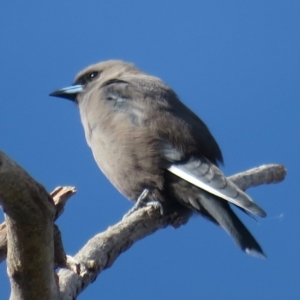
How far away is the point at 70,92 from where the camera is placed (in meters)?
4.41

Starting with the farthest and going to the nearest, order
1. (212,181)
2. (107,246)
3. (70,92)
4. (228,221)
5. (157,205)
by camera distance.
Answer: (70,92), (157,205), (212,181), (228,221), (107,246)

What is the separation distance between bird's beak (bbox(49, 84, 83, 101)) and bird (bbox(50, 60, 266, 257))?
384 mm

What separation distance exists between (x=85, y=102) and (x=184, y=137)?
787mm

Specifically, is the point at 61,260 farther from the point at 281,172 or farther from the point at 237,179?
the point at 281,172

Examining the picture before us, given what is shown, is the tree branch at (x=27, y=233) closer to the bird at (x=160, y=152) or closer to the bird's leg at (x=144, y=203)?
the bird at (x=160, y=152)

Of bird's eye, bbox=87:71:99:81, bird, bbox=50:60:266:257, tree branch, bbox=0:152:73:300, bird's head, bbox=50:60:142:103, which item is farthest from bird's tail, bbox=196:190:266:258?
bird's eye, bbox=87:71:99:81

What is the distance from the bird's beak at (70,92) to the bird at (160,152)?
384mm

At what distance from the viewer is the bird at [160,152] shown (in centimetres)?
326

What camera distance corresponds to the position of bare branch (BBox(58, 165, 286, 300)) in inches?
93.0

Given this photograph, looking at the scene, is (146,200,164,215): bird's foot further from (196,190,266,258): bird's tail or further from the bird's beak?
the bird's beak

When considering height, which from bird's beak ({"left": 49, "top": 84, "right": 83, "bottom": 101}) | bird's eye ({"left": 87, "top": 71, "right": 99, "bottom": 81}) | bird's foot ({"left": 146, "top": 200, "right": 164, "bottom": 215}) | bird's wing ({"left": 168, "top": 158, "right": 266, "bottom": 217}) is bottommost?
bird's foot ({"left": 146, "top": 200, "right": 164, "bottom": 215})

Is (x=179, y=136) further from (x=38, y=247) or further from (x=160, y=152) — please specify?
(x=38, y=247)

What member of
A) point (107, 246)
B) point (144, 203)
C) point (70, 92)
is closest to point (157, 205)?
point (144, 203)

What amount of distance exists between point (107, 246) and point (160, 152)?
94 centimetres
